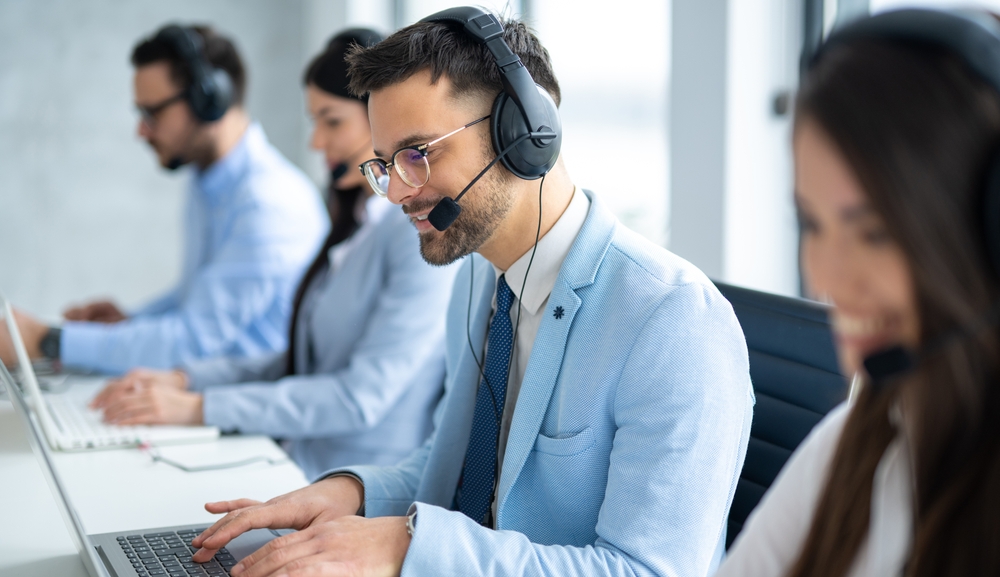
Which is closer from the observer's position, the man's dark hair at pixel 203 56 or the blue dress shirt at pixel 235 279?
the blue dress shirt at pixel 235 279

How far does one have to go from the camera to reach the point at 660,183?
8.20 feet

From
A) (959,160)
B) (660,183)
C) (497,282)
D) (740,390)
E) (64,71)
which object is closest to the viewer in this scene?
(959,160)

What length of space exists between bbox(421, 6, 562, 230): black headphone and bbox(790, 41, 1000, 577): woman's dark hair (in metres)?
0.52

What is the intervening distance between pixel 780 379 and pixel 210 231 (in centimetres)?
A: 191

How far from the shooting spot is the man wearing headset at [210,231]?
2.23 metres

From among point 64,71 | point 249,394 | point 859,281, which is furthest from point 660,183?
point 64,71

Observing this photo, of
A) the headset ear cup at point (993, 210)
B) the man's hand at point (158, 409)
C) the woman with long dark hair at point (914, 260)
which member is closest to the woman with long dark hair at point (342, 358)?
the man's hand at point (158, 409)

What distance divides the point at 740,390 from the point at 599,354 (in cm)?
16

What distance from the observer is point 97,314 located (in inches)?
106

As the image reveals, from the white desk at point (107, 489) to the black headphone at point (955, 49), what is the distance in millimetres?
870

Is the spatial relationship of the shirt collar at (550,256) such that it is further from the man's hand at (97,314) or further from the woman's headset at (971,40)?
the man's hand at (97,314)

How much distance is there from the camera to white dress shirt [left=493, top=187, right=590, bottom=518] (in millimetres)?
1134

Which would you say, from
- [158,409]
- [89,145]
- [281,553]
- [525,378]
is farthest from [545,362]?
[89,145]

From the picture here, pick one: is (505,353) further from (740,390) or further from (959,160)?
(959,160)
